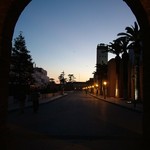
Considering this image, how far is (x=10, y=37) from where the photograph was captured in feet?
32.4

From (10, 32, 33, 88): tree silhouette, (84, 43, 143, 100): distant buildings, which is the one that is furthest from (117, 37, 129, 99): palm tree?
(10, 32, 33, 88): tree silhouette

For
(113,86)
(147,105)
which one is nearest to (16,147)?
(147,105)

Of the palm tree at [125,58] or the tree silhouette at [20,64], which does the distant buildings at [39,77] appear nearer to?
the tree silhouette at [20,64]

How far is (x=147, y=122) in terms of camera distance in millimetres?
8906

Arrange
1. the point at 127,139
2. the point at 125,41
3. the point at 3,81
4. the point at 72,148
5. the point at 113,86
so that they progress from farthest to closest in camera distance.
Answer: the point at 113,86 → the point at 125,41 → the point at 127,139 → the point at 3,81 → the point at 72,148

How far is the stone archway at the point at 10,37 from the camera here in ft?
28.9

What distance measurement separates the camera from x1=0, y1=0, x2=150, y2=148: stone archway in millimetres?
8820

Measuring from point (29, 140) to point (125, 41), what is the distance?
3835cm

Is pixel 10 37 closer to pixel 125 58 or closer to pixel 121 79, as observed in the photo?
pixel 125 58

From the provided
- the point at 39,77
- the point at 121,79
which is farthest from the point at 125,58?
the point at 39,77

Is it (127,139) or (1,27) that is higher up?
(1,27)

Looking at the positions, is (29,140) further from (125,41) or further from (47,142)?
(125,41)

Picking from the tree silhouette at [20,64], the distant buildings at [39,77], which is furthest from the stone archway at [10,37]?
the distant buildings at [39,77]

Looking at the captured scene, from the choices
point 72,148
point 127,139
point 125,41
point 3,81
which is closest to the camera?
point 72,148
